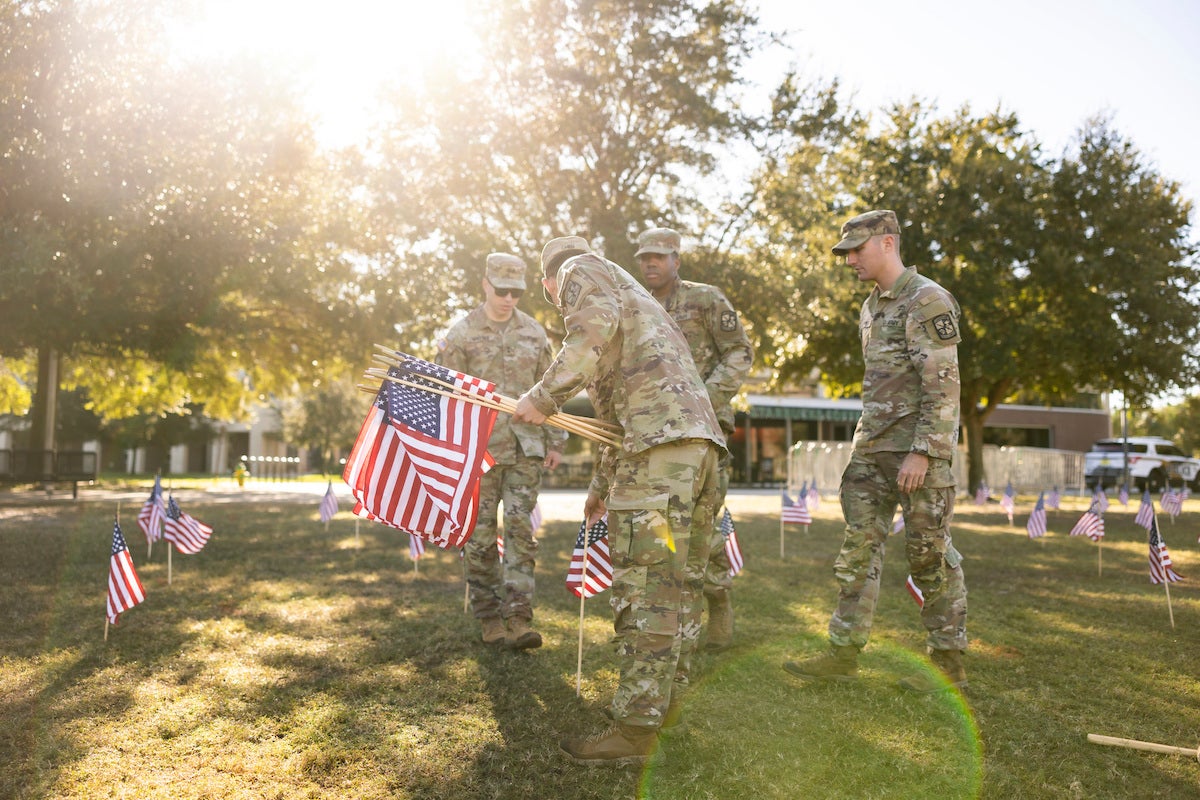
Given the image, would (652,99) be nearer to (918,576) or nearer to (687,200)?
(687,200)

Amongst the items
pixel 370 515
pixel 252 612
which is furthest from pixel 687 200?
pixel 370 515

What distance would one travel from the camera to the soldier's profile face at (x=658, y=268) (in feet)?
17.0

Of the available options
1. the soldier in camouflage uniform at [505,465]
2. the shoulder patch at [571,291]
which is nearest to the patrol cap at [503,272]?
the soldier in camouflage uniform at [505,465]

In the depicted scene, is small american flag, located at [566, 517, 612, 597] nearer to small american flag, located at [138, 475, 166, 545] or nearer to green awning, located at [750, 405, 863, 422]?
small american flag, located at [138, 475, 166, 545]

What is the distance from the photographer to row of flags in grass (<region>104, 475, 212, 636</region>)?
5.27m

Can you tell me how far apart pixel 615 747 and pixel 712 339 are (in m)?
2.73

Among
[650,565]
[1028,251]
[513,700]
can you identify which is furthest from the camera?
[1028,251]

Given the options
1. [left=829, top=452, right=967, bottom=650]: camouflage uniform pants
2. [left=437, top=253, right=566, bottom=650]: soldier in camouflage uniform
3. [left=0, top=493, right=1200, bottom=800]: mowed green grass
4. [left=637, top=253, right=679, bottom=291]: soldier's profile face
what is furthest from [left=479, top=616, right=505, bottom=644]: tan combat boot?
[left=637, top=253, right=679, bottom=291]: soldier's profile face

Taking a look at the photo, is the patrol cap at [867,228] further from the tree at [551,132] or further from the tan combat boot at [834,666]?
the tree at [551,132]

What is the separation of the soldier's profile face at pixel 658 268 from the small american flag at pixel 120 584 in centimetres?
373

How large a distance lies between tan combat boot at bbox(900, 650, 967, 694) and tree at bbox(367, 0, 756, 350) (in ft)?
43.6

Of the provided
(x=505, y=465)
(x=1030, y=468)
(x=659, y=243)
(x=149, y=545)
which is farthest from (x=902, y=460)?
(x=1030, y=468)

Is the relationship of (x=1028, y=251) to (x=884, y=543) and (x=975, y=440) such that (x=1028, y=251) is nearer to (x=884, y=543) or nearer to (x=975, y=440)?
(x=975, y=440)

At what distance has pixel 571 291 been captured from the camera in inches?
143
